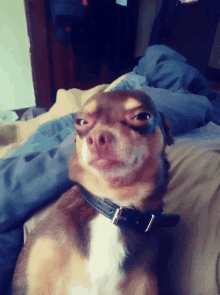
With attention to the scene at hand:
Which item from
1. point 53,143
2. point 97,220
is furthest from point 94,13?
point 97,220

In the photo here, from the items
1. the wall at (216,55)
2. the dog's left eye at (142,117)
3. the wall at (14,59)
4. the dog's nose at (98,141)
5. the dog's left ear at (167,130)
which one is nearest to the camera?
the dog's nose at (98,141)

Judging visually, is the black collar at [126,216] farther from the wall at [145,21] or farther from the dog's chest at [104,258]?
the wall at [145,21]

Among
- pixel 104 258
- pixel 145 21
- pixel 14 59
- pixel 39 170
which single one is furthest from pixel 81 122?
pixel 145 21

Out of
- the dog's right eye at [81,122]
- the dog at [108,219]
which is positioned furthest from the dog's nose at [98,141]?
the dog's right eye at [81,122]

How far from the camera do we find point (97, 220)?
0.76 m

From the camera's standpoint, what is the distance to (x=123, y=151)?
2.23 ft

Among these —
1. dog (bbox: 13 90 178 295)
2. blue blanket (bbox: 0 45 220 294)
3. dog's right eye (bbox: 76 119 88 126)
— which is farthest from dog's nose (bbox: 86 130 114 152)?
blue blanket (bbox: 0 45 220 294)

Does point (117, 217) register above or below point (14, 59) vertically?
above

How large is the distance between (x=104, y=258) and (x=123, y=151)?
331mm

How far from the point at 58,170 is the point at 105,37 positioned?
3.47m

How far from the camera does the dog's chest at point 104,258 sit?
0.71m

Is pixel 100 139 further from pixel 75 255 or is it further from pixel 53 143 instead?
pixel 53 143

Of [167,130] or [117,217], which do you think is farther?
[167,130]

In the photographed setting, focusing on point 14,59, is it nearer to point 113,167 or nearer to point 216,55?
point 113,167
